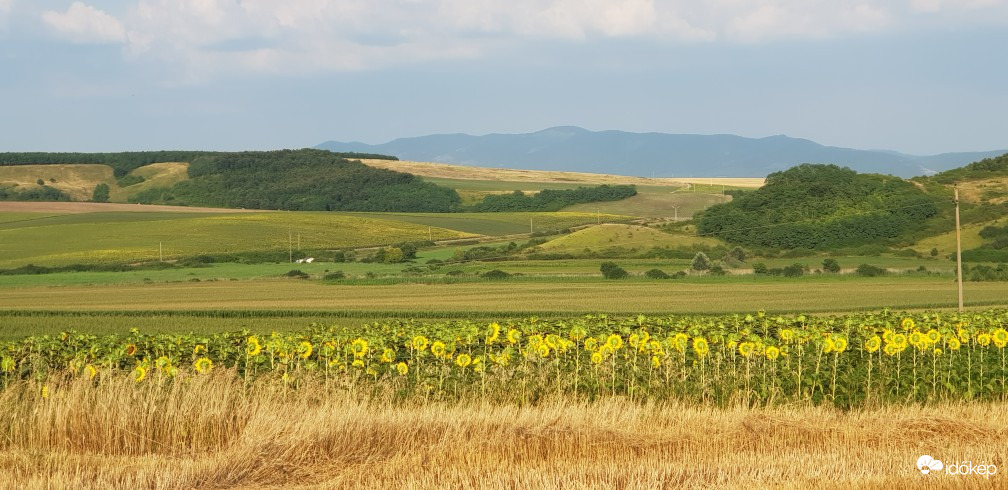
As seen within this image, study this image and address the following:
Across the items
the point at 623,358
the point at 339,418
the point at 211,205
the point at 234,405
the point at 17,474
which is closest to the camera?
the point at 17,474

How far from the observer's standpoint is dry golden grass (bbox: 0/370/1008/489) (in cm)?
922

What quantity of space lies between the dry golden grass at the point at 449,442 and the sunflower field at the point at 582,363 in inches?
39.7

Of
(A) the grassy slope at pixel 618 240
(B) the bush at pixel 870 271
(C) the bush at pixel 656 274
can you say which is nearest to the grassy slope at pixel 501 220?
(A) the grassy slope at pixel 618 240

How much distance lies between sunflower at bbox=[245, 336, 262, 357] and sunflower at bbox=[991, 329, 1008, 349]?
422 inches

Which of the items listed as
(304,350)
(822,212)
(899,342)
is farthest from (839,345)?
(822,212)

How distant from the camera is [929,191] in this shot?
275ft

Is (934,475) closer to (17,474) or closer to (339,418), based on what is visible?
(339,418)

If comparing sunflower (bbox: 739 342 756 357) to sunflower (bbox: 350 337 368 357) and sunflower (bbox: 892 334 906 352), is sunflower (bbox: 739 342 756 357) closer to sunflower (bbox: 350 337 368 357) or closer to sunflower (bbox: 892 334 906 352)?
sunflower (bbox: 892 334 906 352)

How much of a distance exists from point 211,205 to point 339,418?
123m

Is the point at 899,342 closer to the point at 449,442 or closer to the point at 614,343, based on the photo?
the point at 614,343

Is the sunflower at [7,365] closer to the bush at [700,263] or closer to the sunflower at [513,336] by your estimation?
the sunflower at [513,336]

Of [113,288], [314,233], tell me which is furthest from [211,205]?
[113,288]

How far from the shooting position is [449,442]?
10.7 m

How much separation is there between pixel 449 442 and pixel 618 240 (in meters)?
66.3
